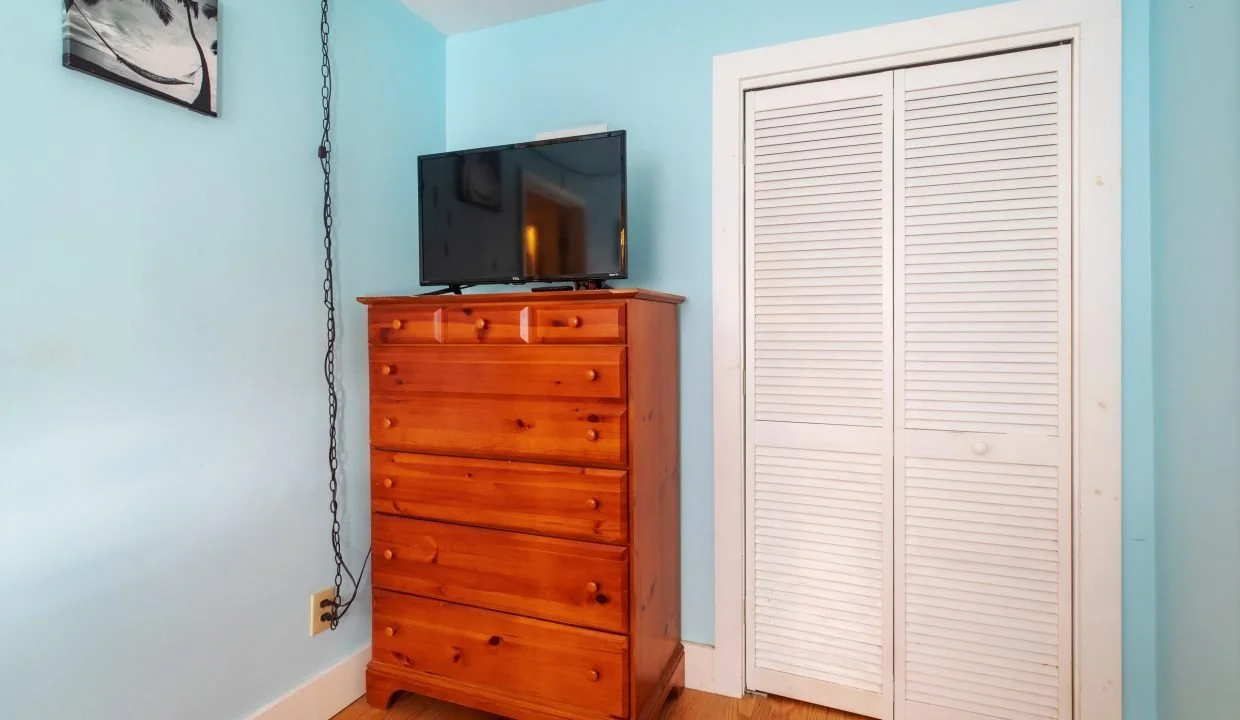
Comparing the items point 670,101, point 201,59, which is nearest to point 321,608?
point 201,59

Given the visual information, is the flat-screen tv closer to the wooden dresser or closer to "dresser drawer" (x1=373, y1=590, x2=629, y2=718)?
the wooden dresser

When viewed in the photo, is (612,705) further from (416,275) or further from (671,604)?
(416,275)

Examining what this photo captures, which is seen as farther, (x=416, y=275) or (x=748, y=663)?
(x=416, y=275)

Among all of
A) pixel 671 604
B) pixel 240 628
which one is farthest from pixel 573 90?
pixel 240 628

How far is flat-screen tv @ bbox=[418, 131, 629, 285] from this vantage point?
1689 mm

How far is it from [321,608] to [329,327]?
2.73ft

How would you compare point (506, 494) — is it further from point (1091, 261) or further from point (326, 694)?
point (1091, 261)

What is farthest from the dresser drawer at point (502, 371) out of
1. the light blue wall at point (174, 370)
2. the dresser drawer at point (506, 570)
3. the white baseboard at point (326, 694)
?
the white baseboard at point (326, 694)

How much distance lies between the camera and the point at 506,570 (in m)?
1.64

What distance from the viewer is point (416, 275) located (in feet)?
7.13

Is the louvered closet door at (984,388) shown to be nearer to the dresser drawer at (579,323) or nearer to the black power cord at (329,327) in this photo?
the dresser drawer at (579,323)

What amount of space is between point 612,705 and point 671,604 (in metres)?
0.40

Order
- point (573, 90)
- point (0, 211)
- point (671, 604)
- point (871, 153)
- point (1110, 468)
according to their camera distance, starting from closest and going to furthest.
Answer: point (0, 211), point (1110, 468), point (871, 153), point (671, 604), point (573, 90)

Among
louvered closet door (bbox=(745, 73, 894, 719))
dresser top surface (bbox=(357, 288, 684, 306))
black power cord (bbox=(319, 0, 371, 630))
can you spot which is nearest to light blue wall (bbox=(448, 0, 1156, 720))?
louvered closet door (bbox=(745, 73, 894, 719))
